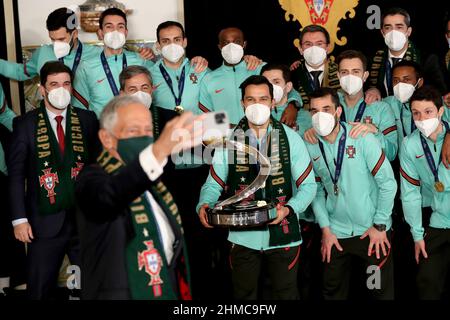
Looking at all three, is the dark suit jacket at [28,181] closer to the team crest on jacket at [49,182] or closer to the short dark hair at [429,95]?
the team crest on jacket at [49,182]

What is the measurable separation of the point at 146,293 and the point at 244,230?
1554mm

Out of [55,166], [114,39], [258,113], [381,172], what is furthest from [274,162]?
[114,39]

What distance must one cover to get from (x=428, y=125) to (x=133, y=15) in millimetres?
2710

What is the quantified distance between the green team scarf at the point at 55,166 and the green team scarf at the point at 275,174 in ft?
2.85

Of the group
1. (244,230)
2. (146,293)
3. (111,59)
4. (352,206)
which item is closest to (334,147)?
(352,206)

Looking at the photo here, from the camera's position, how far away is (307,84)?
4.96 m

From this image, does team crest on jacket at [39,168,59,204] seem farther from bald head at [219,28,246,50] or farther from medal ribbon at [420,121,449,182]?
medal ribbon at [420,121,449,182]

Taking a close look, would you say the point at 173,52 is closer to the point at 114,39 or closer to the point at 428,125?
the point at 114,39

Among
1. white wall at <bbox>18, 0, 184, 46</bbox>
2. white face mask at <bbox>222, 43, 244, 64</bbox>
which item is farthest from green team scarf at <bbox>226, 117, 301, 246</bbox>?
white wall at <bbox>18, 0, 184, 46</bbox>

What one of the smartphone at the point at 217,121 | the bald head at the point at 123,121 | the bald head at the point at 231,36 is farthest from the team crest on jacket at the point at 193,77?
the smartphone at the point at 217,121

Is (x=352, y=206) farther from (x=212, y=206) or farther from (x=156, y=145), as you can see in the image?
(x=156, y=145)

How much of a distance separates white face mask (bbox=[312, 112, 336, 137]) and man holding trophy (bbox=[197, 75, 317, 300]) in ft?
0.48

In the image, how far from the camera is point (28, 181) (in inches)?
162

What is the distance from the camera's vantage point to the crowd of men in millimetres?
4047
